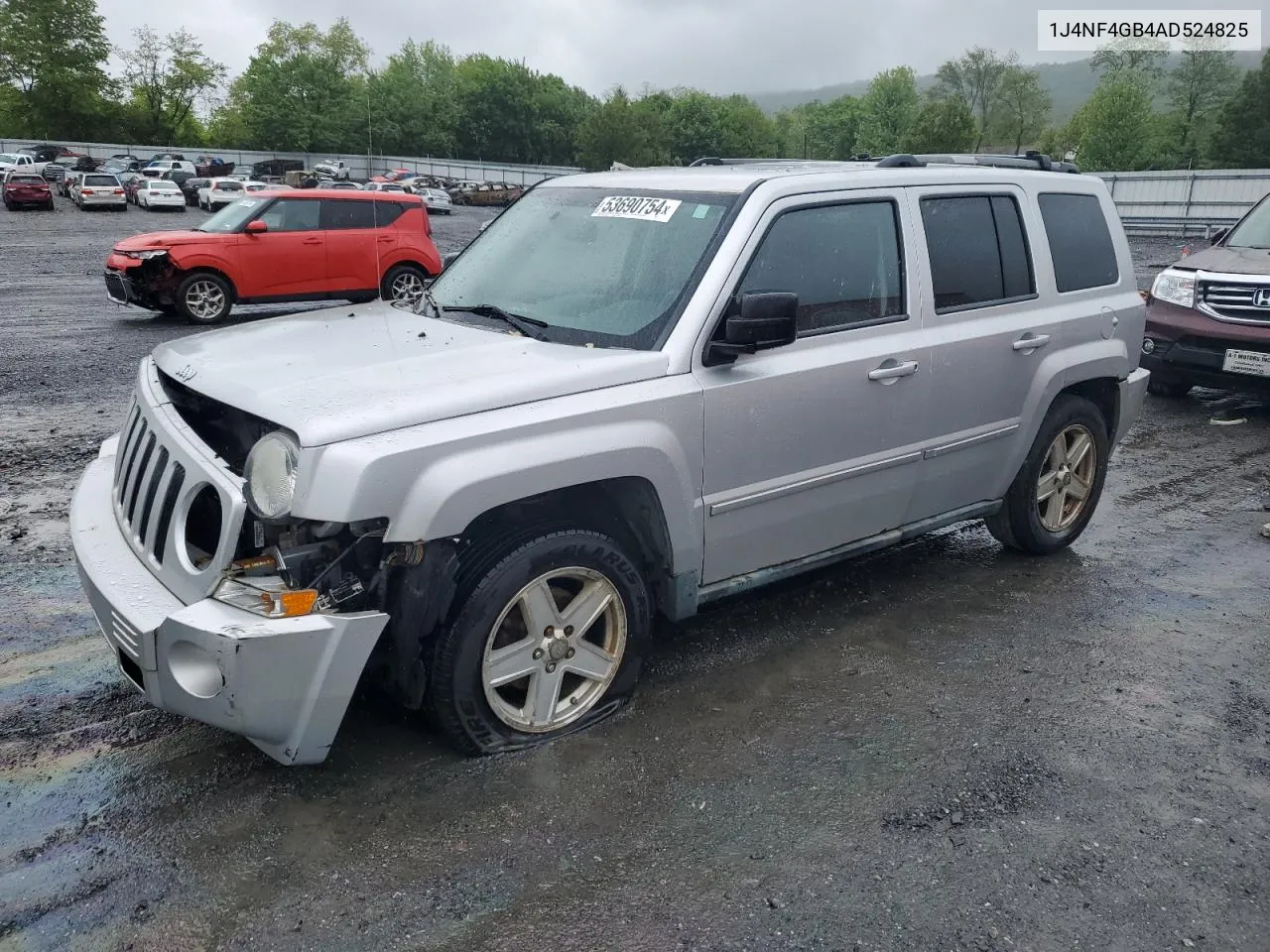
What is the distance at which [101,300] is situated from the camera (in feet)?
51.1

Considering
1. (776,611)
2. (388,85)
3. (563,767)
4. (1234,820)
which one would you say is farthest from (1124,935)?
(388,85)

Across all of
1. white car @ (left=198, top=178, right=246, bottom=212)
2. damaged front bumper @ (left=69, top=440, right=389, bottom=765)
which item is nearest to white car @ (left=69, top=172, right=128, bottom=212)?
white car @ (left=198, top=178, right=246, bottom=212)

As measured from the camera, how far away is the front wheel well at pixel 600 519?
3354 mm

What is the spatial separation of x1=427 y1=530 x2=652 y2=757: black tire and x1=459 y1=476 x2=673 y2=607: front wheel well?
5 centimetres

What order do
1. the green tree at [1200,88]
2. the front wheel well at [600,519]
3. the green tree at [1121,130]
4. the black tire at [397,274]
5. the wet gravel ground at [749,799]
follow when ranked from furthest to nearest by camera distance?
the green tree at [1200,88] < the green tree at [1121,130] < the black tire at [397,274] < the front wheel well at [600,519] < the wet gravel ground at [749,799]

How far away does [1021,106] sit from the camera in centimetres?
12512

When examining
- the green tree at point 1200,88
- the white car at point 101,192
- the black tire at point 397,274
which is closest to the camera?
the black tire at point 397,274

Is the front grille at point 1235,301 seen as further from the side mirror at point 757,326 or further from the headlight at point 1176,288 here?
the side mirror at point 757,326

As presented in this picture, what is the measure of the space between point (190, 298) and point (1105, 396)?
11.6 meters

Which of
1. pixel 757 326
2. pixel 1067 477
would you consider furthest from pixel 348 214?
pixel 757 326

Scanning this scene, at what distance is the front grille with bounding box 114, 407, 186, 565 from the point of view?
3268 millimetres

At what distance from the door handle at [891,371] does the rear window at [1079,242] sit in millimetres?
1296

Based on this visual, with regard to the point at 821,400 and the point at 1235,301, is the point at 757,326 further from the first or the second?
the point at 1235,301

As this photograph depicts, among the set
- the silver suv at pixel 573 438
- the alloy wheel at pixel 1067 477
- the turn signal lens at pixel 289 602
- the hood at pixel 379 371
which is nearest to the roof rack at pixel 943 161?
the silver suv at pixel 573 438
